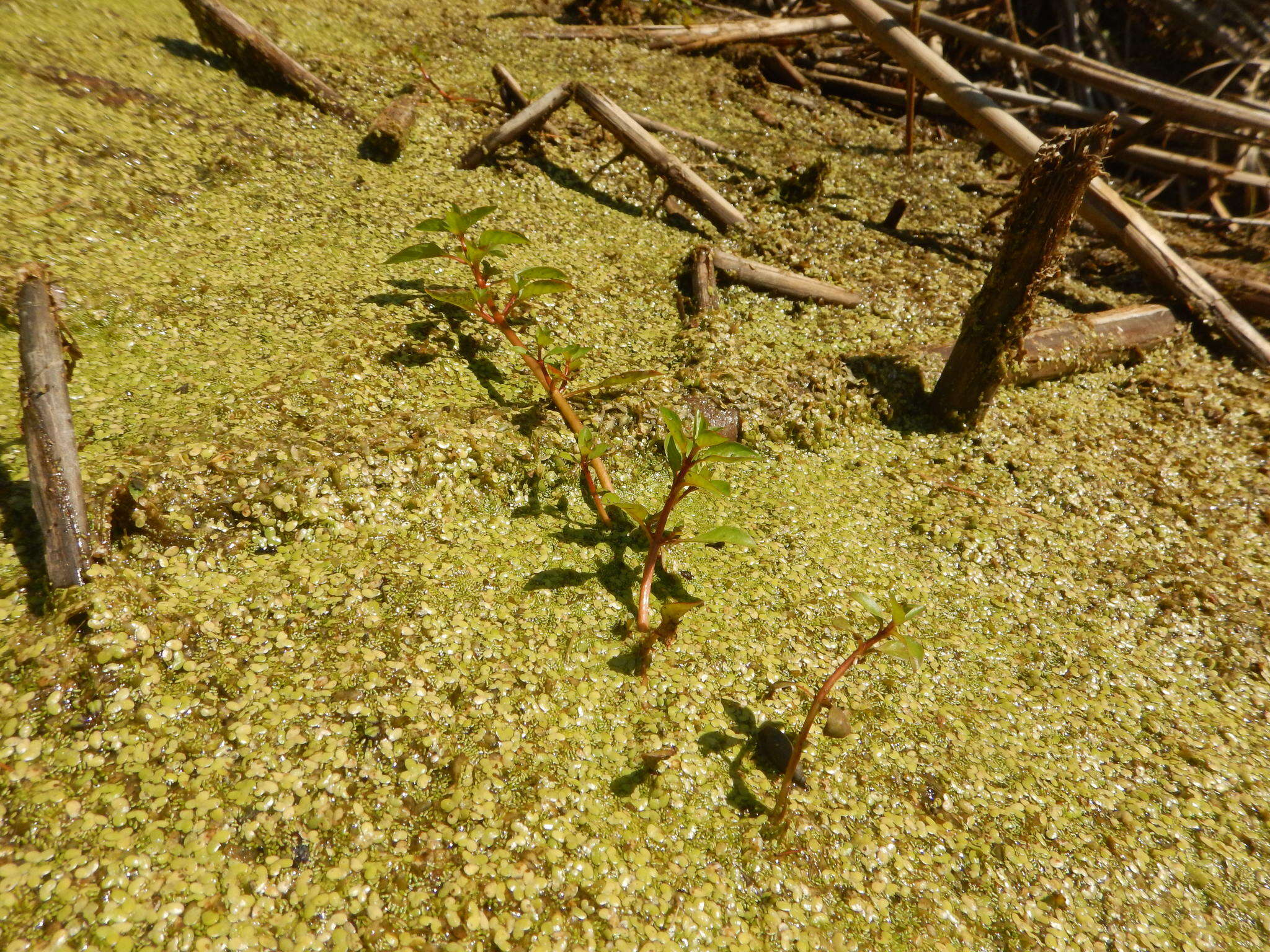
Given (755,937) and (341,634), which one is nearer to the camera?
(755,937)

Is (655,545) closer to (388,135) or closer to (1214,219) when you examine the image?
(388,135)

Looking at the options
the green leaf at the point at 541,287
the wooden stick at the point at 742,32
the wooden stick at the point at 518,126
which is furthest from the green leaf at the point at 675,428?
the wooden stick at the point at 742,32

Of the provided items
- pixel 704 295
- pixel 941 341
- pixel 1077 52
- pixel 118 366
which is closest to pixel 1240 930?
pixel 941 341

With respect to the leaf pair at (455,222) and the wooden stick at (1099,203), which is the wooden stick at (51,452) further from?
the wooden stick at (1099,203)

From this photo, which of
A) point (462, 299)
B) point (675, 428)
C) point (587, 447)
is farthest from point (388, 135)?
point (675, 428)

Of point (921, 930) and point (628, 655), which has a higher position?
point (628, 655)

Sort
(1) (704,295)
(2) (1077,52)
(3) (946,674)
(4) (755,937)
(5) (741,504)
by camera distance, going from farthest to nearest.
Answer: (2) (1077,52), (1) (704,295), (5) (741,504), (3) (946,674), (4) (755,937)

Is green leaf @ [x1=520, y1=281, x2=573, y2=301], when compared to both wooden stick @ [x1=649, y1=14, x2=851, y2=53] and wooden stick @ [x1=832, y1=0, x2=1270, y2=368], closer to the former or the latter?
wooden stick @ [x1=832, y1=0, x2=1270, y2=368]

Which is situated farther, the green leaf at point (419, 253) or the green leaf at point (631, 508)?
the green leaf at point (419, 253)

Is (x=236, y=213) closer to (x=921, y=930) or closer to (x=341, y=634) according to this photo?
(x=341, y=634)
